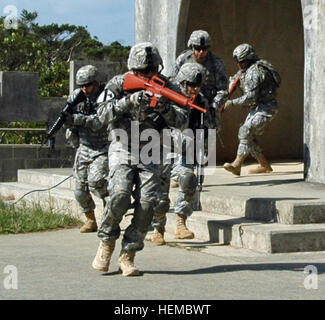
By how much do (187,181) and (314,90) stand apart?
8.41 feet

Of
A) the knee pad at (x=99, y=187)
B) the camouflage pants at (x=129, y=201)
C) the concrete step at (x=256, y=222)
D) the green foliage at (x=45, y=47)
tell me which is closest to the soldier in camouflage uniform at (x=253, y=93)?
the concrete step at (x=256, y=222)

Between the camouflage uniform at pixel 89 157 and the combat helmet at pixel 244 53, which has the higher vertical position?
the combat helmet at pixel 244 53

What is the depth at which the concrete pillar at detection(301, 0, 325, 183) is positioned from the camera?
1049cm

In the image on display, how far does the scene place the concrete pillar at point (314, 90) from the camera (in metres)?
10.5

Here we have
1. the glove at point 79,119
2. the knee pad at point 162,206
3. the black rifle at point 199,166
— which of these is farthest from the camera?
the glove at point 79,119

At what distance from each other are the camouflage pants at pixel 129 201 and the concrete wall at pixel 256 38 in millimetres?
6208

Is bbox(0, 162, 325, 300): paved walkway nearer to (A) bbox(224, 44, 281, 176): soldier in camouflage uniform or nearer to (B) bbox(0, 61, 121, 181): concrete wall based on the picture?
(A) bbox(224, 44, 281, 176): soldier in camouflage uniform

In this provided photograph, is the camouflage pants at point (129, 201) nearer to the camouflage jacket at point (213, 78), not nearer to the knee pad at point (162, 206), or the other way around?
the knee pad at point (162, 206)

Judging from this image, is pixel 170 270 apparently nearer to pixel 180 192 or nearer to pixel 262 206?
pixel 180 192

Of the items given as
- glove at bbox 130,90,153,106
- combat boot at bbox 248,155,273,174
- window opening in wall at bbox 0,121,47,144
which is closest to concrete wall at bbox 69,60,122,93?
window opening in wall at bbox 0,121,47,144

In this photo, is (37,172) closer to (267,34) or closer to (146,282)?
(267,34)

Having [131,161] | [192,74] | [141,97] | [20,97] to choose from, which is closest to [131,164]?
[131,161]

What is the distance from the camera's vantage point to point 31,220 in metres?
10.4
